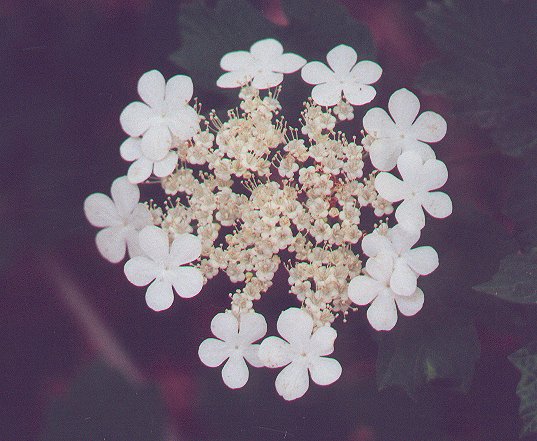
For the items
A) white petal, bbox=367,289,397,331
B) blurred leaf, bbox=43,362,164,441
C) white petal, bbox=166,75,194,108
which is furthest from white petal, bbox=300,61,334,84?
blurred leaf, bbox=43,362,164,441

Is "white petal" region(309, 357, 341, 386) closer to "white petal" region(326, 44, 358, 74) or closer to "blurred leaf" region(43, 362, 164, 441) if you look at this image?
"white petal" region(326, 44, 358, 74)

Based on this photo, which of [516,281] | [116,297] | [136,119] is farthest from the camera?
[116,297]

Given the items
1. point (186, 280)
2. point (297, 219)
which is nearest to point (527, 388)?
point (297, 219)

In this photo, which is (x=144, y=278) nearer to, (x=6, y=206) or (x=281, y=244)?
(x=281, y=244)

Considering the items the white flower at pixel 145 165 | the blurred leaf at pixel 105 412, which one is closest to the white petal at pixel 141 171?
the white flower at pixel 145 165

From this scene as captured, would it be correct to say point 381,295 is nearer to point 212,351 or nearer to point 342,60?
point 212,351

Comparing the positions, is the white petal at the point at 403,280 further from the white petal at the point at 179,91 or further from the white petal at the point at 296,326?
the white petal at the point at 179,91
